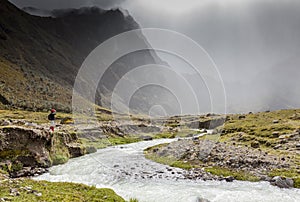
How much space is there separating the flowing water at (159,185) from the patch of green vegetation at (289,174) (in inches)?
89.8

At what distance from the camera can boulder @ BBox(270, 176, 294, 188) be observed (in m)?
24.9

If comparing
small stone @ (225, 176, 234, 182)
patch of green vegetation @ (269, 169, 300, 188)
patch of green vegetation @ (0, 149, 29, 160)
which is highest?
patch of green vegetation @ (0, 149, 29, 160)

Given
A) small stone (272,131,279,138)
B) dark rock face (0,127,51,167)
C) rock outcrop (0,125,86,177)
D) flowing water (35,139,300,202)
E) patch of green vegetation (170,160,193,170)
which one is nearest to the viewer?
flowing water (35,139,300,202)

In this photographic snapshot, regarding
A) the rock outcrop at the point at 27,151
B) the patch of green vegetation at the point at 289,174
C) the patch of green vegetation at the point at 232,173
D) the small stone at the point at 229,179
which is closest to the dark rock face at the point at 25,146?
the rock outcrop at the point at 27,151

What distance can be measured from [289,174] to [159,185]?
629 inches

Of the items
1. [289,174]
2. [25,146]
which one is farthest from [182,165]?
[25,146]

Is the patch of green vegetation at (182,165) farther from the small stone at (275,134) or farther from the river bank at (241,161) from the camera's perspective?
the small stone at (275,134)

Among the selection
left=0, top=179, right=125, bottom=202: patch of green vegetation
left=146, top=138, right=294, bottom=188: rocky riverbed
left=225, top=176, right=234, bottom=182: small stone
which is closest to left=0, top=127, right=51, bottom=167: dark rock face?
left=0, top=179, right=125, bottom=202: patch of green vegetation

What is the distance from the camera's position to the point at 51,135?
112 feet

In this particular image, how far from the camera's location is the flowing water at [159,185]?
69.1 ft

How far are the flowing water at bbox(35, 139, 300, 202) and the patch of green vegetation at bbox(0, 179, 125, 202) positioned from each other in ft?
10.3

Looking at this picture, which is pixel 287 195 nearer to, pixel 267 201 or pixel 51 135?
pixel 267 201

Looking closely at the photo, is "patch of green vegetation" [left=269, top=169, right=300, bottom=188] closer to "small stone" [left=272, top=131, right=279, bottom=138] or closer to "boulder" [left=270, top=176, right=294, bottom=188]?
"boulder" [left=270, top=176, right=294, bottom=188]

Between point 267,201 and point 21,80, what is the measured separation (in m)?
177
